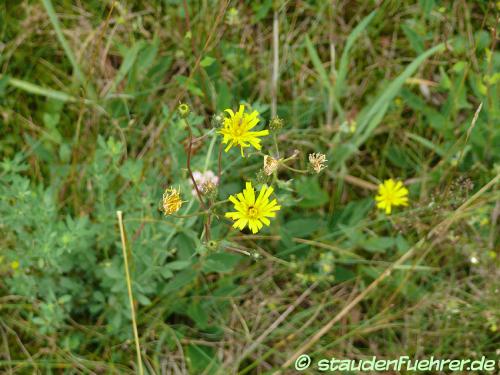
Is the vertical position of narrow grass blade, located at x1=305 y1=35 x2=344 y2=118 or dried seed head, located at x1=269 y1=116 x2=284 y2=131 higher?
narrow grass blade, located at x1=305 y1=35 x2=344 y2=118

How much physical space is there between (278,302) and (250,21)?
180 centimetres

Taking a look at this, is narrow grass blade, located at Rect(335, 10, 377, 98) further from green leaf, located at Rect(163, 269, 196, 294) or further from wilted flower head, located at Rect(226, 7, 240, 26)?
green leaf, located at Rect(163, 269, 196, 294)

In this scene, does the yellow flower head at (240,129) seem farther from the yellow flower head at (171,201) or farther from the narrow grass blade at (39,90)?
the narrow grass blade at (39,90)

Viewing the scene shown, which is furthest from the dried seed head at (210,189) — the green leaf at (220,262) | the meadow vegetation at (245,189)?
the green leaf at (220,262)

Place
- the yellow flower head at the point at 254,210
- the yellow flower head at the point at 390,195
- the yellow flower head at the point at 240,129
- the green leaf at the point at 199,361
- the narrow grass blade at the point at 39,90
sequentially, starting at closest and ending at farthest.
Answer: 1. the yellow flower head at the point at 240,129
2. the yellow flower head at the point at 254,210
3. the green leaf at the point at 199,361
4. the yellow flower head at the point at 390,195
5. the narrow grass blade at the point at 39,90

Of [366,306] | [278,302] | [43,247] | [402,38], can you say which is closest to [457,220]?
[366,306]

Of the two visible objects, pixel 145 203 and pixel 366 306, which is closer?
pixel 145 203

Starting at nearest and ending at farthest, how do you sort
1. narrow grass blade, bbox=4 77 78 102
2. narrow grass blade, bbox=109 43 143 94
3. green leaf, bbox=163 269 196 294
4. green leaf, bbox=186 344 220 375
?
green leaf, bbox=163 269 196 294 < green leaf, bbox=186 344 220 375 < narrow grass blade, bbox=4 77 78 102 < narrow grass blade, bbox=109 43 143 94

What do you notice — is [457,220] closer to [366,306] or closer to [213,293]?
[366,306]

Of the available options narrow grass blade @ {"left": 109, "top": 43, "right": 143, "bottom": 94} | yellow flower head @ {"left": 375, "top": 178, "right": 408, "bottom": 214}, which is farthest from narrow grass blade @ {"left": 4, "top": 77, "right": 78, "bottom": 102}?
yellow flower head @ {"left": 375, "top": 178, "right": 408, "bottom": 214}

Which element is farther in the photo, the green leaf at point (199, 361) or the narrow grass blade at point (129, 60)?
the narrow grass blade at point (129, 60)

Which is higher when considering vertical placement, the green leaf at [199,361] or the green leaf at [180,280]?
the green leaf at [180,280]

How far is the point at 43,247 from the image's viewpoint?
249 centimetres

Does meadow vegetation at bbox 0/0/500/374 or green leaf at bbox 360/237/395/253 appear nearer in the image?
meadow vegetation at bbox 0/0/500/374
